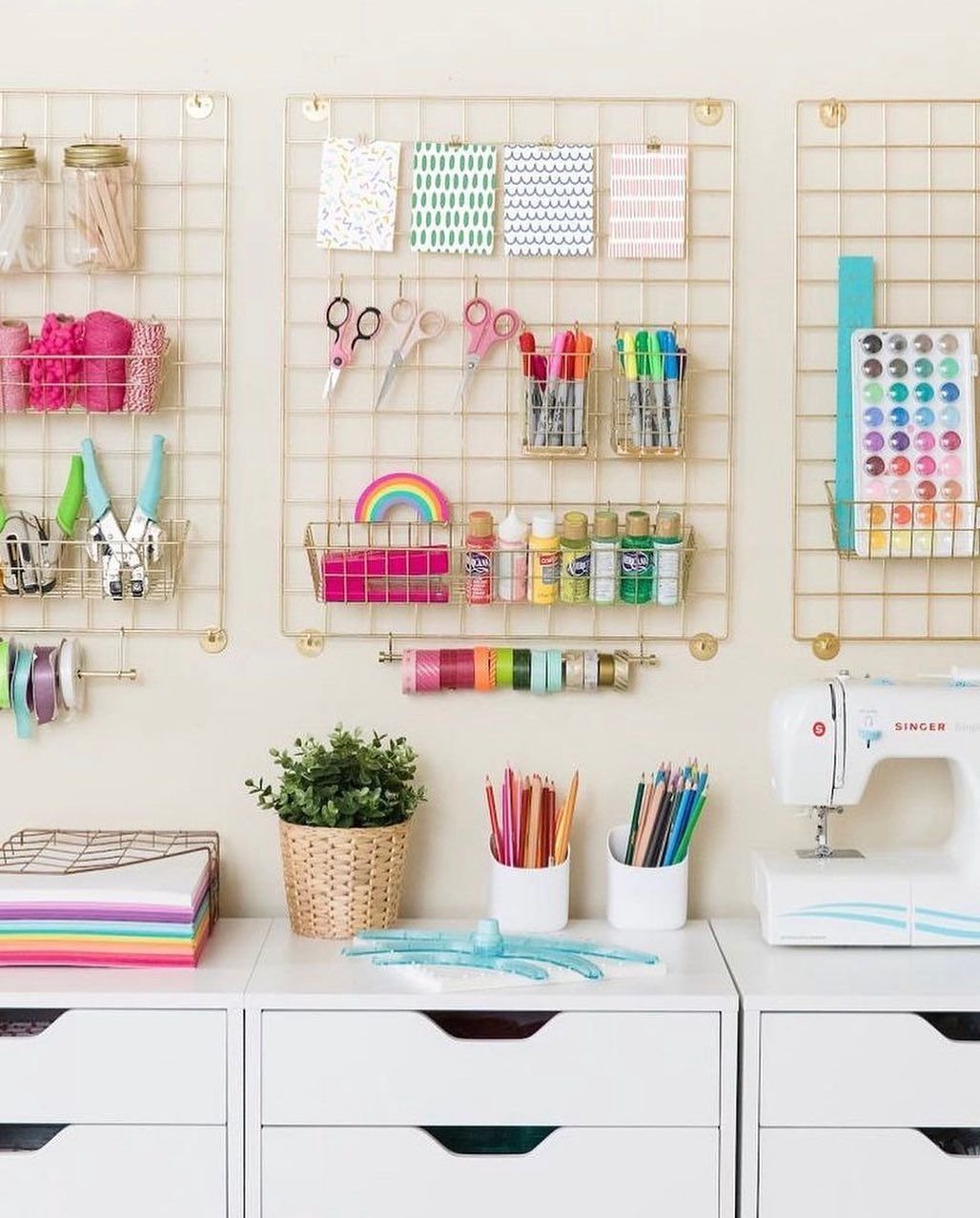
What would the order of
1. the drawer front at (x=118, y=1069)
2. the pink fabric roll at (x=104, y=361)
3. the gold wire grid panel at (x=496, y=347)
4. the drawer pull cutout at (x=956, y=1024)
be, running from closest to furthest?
the drawer front at (x=118, y=1069), the drawer pull cutout at (x=956, y=1024), the pink fabric roll at (x=104, y=361), the gold wire grid panel at (x=496, y=347)

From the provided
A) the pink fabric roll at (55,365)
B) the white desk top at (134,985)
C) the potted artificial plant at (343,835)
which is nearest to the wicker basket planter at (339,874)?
the potted artificial plant at (343,835)

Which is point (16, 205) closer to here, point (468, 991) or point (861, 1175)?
point (468, 991)

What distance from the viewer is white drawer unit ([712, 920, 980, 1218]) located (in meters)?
1.96

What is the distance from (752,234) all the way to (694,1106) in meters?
1.19

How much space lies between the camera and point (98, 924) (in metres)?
2.04

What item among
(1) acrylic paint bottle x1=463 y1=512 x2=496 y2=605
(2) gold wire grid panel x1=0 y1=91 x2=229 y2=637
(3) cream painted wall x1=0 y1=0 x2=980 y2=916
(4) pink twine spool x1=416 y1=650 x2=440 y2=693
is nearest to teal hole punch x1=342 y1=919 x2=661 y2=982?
(3) cream painted wall x1=0 y1=0 x2=980 y2=916

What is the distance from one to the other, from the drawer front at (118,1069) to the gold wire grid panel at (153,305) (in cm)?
63

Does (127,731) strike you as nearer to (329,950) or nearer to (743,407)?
(329,950)

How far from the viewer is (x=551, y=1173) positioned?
1.96m

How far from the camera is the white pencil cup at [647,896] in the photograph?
2.21 meters

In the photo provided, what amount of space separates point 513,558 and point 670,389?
1.04ft

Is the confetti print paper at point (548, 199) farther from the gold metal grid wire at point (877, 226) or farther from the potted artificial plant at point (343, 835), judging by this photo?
the potted artificial plant at point (343, 835)

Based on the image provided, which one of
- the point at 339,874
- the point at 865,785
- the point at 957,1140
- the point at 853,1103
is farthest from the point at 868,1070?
the point at 339,874

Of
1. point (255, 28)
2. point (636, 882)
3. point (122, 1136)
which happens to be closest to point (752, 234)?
point (255, 28)
